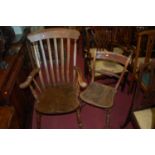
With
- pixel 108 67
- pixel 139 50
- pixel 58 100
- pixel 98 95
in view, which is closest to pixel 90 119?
pixel 98 95

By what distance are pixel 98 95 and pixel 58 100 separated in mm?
394

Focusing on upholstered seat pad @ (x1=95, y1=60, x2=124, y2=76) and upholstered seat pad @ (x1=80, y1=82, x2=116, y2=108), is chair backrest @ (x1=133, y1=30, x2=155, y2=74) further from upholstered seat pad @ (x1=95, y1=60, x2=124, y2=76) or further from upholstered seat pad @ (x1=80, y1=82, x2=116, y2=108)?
upholstered seat pad @ (x1=80, y1=82, x2=116, y2=108)

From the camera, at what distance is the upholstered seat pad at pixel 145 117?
1.42 metres

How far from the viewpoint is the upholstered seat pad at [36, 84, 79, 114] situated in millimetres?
1548

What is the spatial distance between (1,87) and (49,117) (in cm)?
85

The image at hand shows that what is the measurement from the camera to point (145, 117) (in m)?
1.48

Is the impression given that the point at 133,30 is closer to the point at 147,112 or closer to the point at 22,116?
the point at 147,112

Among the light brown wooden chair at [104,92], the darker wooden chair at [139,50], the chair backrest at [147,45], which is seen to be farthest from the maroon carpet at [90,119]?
the chair backrest at [147,45]

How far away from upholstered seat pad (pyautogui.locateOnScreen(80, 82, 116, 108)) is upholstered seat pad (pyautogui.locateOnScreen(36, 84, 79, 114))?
12cm

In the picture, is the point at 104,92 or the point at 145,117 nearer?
the point at 145,117

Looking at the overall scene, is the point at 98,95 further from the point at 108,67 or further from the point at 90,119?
the point at 108,67

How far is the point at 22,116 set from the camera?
5.59 ft

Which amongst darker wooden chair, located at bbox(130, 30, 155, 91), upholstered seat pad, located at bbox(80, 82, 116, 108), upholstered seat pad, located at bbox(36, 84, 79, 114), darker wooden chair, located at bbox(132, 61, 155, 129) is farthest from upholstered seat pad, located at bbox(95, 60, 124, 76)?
darker wooden chair, located at bbox(132, 61, 155, 129)
